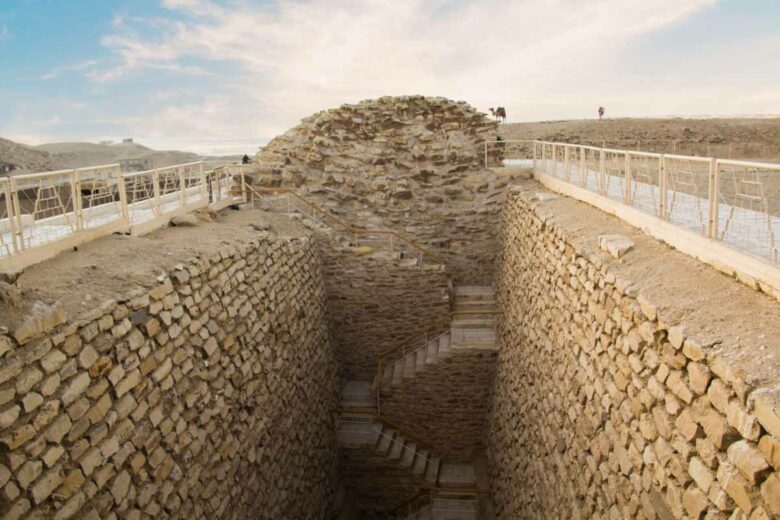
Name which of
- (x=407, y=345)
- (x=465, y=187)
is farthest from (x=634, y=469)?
(x=465, y=187)

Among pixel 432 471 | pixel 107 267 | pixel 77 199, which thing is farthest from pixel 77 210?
pixel 432 471

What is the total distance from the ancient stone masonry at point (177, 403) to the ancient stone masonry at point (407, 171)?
155 inches

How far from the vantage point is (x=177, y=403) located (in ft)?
18.4

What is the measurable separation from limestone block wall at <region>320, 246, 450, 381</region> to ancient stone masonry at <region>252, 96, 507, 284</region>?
168cm

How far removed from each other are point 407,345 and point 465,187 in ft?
14.1

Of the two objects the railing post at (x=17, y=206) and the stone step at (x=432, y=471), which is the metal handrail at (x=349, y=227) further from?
the railing post at (x=17, y=206)

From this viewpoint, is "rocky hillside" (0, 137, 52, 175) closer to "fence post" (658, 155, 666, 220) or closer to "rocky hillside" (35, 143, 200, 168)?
"rocky hillside" (35, 143, 200, 168)

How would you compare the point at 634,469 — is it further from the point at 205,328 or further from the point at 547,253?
the point at 205,328

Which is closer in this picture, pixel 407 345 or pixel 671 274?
pixel 671 274

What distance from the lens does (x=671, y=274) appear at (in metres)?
4.71

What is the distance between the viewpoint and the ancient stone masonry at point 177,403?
3.94 meters

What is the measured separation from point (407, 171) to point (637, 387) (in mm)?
10182

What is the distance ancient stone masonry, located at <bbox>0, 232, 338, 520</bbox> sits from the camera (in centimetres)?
394

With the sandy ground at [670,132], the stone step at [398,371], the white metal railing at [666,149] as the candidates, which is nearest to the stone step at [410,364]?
the stone step at [398,371]
